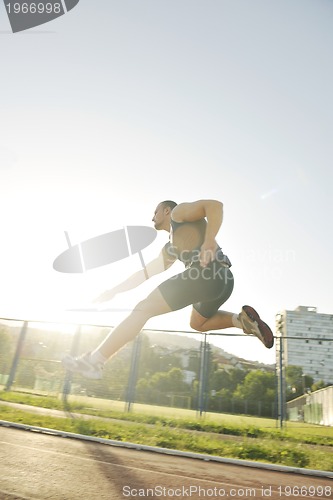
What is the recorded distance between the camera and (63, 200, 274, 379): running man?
259 cm

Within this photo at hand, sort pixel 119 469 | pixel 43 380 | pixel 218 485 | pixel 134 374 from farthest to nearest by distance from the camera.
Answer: pixel 43 380, pixel 134 374, pixel 119 469, pixel 218 485

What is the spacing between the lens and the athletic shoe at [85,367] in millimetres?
2555

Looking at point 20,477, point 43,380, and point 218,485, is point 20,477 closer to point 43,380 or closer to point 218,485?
point 218,485

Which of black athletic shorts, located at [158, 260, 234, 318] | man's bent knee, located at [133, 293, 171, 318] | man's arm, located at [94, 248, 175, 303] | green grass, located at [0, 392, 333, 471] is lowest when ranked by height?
green grass, located at [0, 392, 333, 471]

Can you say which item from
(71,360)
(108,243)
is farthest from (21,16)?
(71,360)

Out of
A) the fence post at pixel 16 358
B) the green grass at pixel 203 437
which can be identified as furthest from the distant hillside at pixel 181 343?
the fence post at pixel 16 358

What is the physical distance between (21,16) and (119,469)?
6.15 meters

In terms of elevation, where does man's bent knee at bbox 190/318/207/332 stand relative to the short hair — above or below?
below

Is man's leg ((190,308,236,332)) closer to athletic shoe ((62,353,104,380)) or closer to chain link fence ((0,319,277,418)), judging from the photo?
athletic shoe ((62,353,104,380))

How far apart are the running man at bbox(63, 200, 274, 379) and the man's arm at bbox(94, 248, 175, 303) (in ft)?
0.60

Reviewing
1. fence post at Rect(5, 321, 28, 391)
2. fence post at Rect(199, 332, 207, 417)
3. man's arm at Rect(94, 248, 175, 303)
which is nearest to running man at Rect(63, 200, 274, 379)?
man's arm at Rect(94, 248, 175, 303)

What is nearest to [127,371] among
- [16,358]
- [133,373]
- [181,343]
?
[133,373]

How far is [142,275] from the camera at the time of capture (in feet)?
11.5

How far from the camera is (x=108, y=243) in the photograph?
547 centimetres
